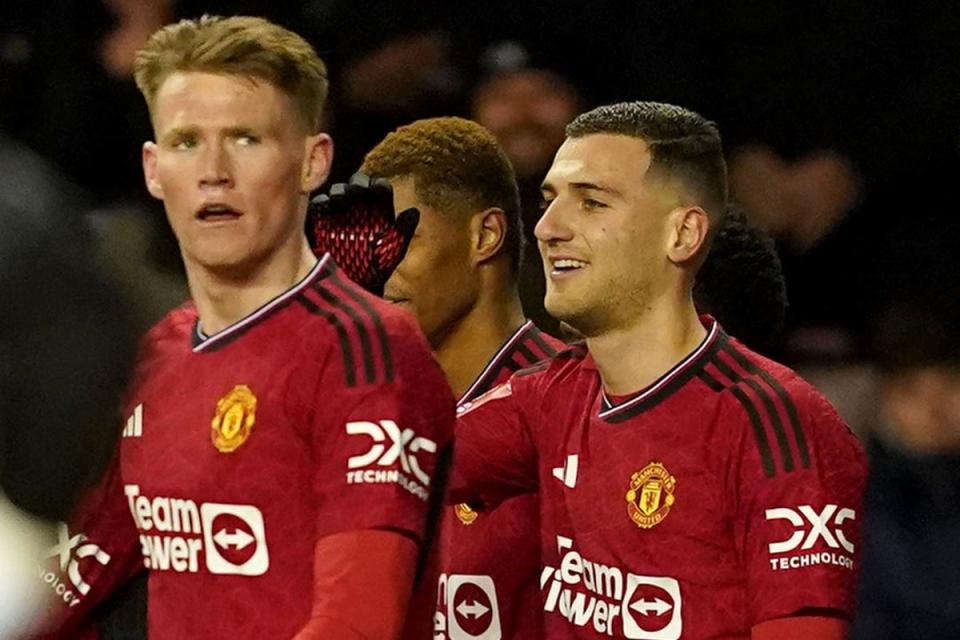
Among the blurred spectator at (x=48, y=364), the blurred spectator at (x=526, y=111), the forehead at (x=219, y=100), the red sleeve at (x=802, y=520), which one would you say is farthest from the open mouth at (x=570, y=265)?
the blurred spectator at (x=48, y=364)

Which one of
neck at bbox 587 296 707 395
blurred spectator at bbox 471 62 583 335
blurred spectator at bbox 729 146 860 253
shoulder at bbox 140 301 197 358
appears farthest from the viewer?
blurred spectator at bbox 729 146 860 253

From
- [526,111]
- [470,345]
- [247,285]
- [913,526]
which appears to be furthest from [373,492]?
[526,111]

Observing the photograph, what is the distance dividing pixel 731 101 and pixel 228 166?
217 cm

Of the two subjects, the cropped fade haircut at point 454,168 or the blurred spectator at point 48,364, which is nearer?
the blurred spectator at point 48,364

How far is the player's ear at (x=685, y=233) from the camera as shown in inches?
113

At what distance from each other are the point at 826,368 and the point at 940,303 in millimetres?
248

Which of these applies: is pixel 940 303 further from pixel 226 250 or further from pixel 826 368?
pixel 226 250

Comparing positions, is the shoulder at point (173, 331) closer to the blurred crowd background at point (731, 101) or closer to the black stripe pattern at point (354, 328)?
the black stripe pattern at point (354, 328)

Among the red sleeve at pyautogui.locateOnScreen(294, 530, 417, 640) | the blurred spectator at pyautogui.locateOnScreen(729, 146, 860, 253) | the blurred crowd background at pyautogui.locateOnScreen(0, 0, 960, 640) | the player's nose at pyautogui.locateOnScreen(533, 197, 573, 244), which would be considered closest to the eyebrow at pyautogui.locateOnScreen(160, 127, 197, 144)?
the red sleeve at pyautogui.locateOnScreen(294, 530, 417, 640)

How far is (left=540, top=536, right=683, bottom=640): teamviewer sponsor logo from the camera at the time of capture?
2689 millimetres

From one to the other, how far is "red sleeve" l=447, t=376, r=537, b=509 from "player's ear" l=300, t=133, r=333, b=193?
1.88 ft

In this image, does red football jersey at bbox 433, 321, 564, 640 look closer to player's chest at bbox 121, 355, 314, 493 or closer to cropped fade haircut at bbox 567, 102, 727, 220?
cropped fade haircut at bbox 567, 102, 727, 220

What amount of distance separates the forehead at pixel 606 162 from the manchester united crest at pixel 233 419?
0.68 meters

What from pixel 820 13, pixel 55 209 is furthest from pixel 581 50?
pixel 55 209
